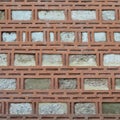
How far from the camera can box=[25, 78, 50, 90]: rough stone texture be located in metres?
2.71

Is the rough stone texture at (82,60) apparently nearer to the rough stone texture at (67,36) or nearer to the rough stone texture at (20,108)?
the rough stone texture at (67,36)

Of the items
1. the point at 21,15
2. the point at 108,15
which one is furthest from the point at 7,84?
the point at 108,15

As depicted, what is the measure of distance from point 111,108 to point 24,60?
0.75m

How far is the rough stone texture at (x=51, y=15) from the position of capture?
9.25 ft

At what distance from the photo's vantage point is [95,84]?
8.93 ft

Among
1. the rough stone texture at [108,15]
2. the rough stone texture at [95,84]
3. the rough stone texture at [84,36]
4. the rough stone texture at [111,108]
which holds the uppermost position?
the rough stone texture at [108,15]

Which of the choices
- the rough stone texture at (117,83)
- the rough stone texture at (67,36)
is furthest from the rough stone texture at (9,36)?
the rough stone texture at (117,83)

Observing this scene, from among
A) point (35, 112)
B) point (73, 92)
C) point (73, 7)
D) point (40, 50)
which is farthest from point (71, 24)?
point (35, 112)

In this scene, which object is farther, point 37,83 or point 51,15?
point 51,15

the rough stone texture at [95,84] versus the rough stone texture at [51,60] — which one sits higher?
the rough stone texture at [51,60]

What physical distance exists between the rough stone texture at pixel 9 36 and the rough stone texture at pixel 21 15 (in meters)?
0.13

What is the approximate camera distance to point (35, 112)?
8.74 ft

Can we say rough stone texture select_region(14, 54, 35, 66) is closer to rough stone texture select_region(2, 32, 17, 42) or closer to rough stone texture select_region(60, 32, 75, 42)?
rough stone texture select_region(2, 32, 17, 42)

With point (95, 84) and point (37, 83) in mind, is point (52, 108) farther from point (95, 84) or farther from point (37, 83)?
point (95, 84)
